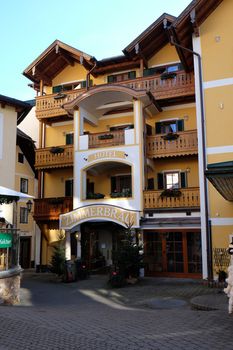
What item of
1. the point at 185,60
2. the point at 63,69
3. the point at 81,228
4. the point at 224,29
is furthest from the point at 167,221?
the point at 63,69

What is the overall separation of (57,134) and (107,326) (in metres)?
18.0

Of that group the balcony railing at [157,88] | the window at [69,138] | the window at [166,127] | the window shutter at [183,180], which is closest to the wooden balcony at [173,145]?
the window at [166,127]

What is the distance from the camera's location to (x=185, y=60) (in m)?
19.5

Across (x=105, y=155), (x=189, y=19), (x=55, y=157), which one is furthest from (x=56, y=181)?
(x=189, y=19)

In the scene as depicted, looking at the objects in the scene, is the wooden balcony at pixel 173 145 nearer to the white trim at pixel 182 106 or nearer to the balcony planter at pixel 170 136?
the balcony planter at pixel 170 136

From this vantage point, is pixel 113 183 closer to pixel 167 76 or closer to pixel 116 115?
pixel 116 115

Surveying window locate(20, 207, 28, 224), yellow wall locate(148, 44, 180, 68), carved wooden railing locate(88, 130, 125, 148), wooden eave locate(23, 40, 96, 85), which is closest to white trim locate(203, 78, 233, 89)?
carved wooden railing locate(88, 130, 125, 148)

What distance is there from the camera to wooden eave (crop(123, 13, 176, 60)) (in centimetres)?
2120

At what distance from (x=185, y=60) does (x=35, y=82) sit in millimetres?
10745

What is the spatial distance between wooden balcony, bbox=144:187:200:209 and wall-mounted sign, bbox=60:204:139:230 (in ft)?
3.26

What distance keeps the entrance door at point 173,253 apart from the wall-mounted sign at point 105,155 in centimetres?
425

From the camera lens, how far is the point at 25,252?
91.8 feet

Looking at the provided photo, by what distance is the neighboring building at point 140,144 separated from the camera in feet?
58.6

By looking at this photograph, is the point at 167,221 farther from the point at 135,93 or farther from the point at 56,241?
the point at 56,241
